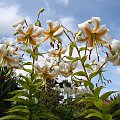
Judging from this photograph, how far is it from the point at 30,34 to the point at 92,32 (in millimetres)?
411

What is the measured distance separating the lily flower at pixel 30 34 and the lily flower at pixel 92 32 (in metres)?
0.27

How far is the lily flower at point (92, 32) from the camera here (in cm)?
202

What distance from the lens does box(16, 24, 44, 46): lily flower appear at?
84.9 inches

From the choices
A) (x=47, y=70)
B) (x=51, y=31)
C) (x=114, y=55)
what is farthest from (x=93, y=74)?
(x=51, y=31)

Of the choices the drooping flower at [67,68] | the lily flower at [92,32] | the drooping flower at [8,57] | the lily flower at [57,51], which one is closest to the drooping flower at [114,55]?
the lily flower at [92,32]

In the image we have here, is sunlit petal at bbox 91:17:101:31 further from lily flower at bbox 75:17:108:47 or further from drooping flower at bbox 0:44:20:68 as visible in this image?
drooping flower at bbox 0:44:20:68

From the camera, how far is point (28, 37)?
7.43ft

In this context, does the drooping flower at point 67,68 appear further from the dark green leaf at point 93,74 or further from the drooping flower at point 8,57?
the drooping flower at point 8,57

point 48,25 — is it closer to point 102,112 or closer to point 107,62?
point 107,62

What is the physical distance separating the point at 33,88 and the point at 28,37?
0.35 metres

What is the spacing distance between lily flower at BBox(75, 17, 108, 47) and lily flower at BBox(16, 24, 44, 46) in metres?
0.27

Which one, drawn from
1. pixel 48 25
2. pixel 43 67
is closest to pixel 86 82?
pixel 43 67

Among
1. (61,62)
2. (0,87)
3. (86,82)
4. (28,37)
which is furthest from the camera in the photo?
(0,87)

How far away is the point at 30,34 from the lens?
88.0 inches
